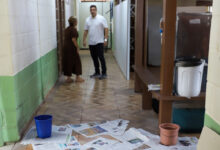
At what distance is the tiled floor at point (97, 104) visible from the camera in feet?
12.8

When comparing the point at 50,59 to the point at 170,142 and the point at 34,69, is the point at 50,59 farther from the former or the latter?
the point at 170,142

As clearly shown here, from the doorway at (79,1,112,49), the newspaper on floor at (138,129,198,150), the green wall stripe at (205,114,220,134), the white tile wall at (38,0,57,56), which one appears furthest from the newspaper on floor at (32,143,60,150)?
the doorway at (79,1,112,49)

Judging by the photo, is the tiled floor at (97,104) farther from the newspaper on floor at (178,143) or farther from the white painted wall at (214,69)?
the white painted wall at (214,69)

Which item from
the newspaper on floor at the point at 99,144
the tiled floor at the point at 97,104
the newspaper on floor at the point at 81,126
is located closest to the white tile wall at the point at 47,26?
the tiled floor at the point at 97,104

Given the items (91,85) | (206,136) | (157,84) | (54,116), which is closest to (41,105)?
(54,116)

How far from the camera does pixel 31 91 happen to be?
153 inches

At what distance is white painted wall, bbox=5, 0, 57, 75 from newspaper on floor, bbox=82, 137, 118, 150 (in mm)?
1106

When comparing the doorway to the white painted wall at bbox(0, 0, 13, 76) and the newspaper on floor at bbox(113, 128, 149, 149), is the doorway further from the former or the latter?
the white painted wall at bbox(0, 0, 13, 76)

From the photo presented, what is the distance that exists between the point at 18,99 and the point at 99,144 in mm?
1035

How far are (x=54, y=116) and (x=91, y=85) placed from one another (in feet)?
6.38

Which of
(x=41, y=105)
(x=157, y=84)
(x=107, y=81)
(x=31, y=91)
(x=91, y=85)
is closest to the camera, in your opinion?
(x=157, y=84)

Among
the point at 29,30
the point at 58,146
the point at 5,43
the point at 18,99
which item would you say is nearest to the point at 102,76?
the point at 29,30

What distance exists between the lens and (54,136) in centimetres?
332

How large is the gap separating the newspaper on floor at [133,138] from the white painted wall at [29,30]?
141 cm
